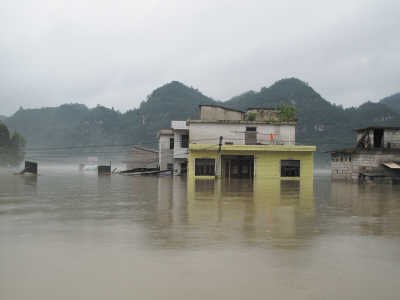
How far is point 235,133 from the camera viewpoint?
36438 mm

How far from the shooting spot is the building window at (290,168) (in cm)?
3472

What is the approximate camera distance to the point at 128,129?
115 m

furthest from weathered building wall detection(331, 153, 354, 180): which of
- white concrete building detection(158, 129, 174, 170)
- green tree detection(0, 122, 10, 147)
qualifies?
green tree detection(0, 122, 10, 147)

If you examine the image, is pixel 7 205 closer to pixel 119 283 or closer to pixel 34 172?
pixel 119 283

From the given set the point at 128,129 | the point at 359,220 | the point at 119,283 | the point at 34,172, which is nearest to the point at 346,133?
the point at 128,129

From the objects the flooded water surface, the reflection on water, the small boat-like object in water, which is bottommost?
the flooded water surface

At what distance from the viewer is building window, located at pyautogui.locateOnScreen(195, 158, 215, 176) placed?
34250 millimetres

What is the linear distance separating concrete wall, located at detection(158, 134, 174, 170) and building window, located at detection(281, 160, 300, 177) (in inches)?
562

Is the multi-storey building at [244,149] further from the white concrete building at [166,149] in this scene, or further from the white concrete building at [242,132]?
the white concrete building at [166,149]

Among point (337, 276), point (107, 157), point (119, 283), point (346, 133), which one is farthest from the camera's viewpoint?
point (107, 157)

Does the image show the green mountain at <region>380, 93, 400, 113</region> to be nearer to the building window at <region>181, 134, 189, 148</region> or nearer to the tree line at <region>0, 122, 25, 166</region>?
the tree line at <region>0, 122, 25, 166</region>

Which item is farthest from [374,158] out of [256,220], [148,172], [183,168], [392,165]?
[256,220]

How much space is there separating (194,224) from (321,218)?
371 cm

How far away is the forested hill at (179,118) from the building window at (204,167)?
200 feet
